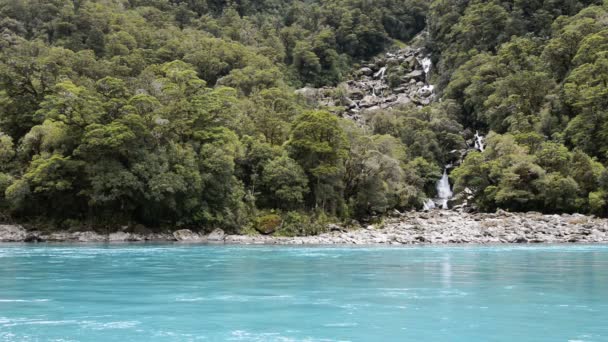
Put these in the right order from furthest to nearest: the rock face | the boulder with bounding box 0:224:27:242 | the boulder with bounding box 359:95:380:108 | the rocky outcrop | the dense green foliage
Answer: the boulder with bounding box 359:95:380:108, the rock face, the dense green foliage, the rocky outcrop, the boulder with bounding box 0:224:27:242

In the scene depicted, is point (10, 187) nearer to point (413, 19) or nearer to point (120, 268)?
point (120, 268)

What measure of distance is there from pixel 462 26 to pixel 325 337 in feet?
305

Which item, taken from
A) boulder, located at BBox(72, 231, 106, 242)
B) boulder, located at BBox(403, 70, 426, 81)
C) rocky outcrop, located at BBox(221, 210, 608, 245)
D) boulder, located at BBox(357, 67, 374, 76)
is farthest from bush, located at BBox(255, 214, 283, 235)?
boulder, located at BBox(357, 67, 374, 76)

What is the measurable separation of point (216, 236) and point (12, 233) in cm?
1448

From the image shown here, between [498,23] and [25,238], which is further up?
[498,23]

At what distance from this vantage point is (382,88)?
101 meters

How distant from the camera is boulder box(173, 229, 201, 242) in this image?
1630 inches

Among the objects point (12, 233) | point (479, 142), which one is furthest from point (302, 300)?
point (479, 142)

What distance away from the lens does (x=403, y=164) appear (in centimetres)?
6100

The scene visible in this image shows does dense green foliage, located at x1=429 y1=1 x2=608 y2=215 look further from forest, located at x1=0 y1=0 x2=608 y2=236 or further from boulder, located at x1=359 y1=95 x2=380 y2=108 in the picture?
boulder, located at x1=359 y1=95 x2=380 y2=108

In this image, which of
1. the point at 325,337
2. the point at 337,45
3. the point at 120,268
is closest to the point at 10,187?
the point at 120,268

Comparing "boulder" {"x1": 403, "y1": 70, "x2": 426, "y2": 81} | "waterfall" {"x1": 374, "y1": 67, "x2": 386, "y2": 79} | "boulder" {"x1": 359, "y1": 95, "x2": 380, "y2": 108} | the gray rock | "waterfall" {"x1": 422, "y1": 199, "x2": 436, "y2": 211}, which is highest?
"waterfall" {"x1": 374, "y1": 67, "x2": 386, "y2": 79}

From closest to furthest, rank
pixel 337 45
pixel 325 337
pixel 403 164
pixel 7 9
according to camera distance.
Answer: pixel 325 337, pixel 403 164, pixel 7 9, pixel 337 45

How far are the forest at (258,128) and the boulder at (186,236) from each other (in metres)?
1.12
